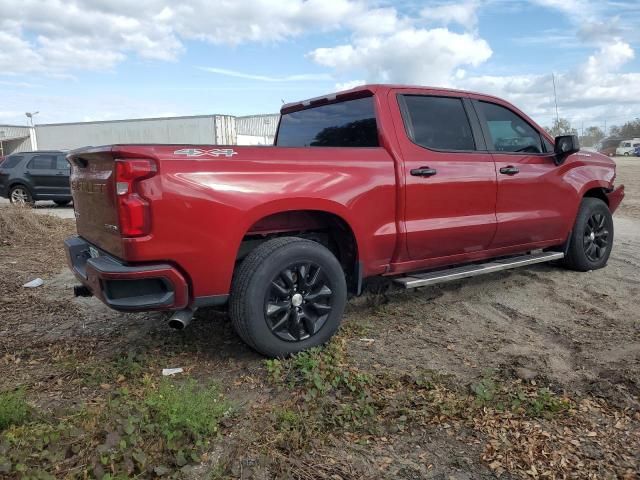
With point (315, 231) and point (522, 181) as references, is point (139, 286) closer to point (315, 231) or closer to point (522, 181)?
point (315, 231)

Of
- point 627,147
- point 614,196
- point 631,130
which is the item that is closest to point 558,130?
point 614,196

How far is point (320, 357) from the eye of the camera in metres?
3.64

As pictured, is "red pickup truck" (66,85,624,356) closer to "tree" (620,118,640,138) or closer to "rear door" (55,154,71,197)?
"rear door" (55,154,71,197)

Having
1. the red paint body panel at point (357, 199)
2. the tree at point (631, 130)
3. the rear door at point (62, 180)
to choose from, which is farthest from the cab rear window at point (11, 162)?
the tree at point (631, 130)

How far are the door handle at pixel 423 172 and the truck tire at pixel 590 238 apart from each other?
232 cm

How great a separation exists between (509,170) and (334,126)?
1.60 m

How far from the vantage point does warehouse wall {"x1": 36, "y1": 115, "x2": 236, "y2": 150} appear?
1272 inches

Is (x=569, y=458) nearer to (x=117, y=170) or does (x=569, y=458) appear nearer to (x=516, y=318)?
(x=516, y=318)

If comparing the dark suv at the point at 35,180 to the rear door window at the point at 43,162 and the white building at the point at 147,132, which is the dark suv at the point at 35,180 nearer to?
the rear door window at the point at 43,162

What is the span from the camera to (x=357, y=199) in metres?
3.88

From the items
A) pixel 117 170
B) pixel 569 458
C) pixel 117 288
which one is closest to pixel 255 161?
pixel 117 170

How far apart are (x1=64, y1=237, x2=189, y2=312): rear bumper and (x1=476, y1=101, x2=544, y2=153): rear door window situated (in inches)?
121

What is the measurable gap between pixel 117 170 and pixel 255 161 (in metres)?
0.82

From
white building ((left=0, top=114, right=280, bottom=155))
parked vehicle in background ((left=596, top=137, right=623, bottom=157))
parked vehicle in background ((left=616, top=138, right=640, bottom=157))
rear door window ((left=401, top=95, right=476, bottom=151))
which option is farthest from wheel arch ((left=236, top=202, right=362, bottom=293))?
parked vehicle in background ((left=596, top=137, right=623, bottom=157))
